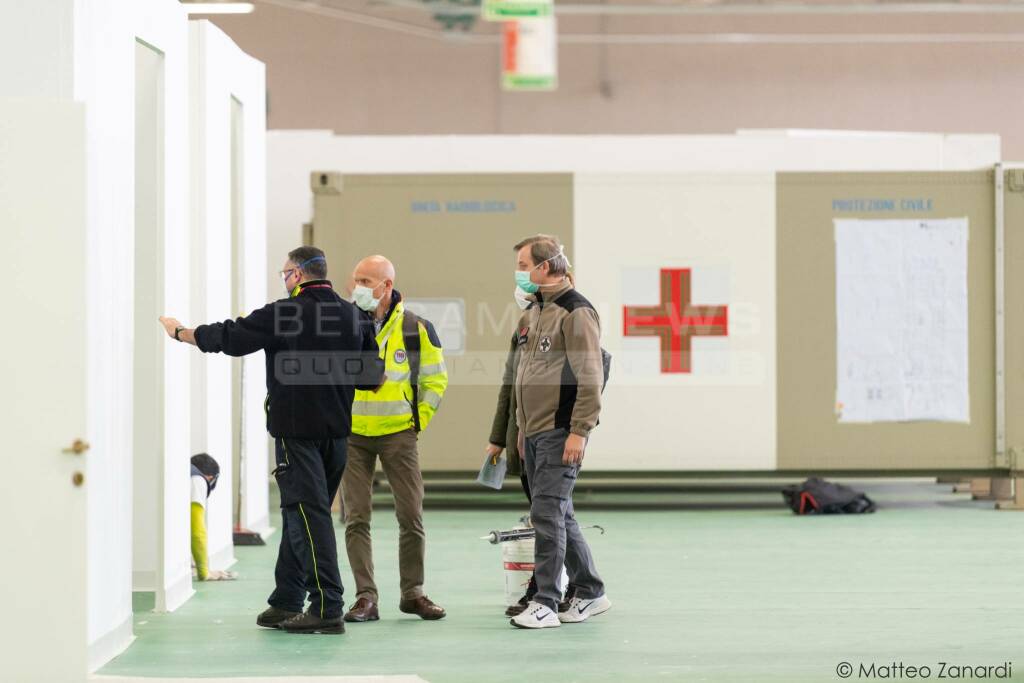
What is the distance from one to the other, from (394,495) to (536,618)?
2.87ft

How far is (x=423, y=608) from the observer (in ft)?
21.3

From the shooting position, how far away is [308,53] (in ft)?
69.7

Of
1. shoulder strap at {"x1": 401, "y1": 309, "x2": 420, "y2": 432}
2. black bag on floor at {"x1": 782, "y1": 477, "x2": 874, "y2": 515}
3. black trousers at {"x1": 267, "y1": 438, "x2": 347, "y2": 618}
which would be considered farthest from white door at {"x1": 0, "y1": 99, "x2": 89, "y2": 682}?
black bag on floor at {"x1": 782, "y1": 477, "x2": 874, "y2": 515}

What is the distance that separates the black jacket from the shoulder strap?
0.41 metres

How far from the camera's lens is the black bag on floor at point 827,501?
10812 mm

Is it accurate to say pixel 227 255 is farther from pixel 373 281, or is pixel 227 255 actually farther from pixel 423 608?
pixel 423 608

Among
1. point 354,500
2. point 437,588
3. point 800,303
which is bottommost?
point 437,588

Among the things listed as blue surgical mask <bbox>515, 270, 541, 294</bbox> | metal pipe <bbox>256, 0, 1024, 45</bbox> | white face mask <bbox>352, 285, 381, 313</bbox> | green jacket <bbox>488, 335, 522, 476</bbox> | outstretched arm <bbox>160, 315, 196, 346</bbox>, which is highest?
metal pipe <bbox>256, 0, 1024, 45</bbox>

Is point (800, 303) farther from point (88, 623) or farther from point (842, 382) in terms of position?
point (88, 623)

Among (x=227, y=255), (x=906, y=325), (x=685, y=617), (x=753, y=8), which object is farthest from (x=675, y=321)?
(x=753, y=8)

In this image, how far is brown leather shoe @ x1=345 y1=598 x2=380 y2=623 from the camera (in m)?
6.39

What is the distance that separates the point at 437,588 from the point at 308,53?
15.2m

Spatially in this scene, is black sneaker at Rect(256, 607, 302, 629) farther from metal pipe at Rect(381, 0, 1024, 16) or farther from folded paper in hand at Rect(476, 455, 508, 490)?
metal pipe at Rect(381, 0, 1024, 16)

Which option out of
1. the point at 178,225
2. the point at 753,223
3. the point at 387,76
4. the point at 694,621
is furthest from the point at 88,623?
the point at 387,76
